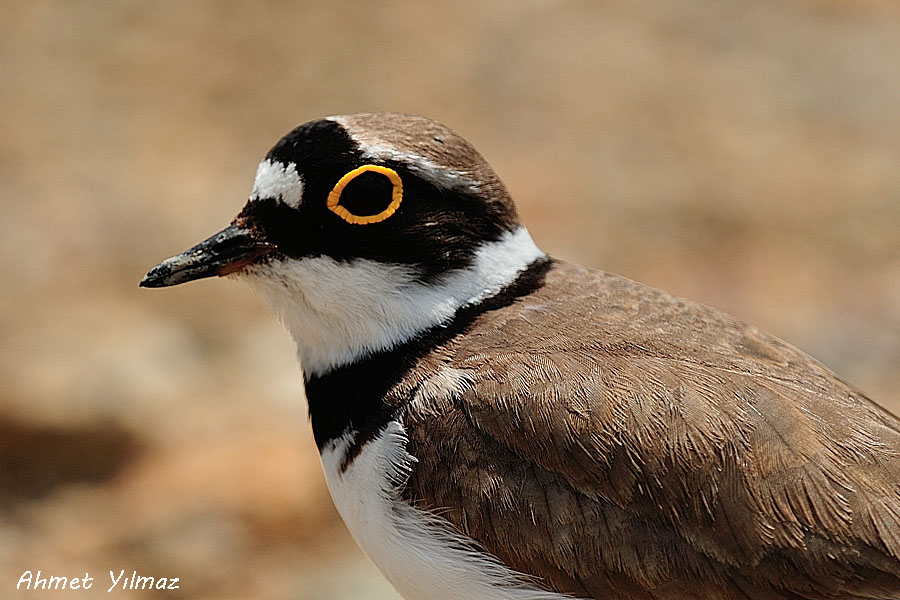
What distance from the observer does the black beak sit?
327cm

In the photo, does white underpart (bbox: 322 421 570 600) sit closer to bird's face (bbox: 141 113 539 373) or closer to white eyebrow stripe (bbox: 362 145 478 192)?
bird's face (bbox: 141 113 539 373)

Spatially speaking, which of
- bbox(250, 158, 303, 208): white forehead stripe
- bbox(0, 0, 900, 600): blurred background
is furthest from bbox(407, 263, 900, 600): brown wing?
bbox(0, 0, 900, 600): blurred background

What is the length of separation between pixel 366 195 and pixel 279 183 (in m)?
0.27

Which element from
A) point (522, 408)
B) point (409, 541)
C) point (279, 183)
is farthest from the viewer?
point (279, 183)

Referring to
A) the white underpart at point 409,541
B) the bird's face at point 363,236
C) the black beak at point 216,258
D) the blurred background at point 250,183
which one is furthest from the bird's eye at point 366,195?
the blurred background at point 250,183

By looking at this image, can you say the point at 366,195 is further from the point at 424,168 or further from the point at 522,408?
the point at 522,408

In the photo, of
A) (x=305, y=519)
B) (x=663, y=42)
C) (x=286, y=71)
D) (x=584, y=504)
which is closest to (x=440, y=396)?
(x=584, y=504)

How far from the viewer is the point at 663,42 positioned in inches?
404

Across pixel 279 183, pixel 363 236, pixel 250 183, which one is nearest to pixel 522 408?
pixel 363 236

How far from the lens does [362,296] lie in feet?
10.6

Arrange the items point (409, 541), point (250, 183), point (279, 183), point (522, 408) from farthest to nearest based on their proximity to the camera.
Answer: point (250, 183)
point (279, 183)
point (409, 541)
point (522, 408)

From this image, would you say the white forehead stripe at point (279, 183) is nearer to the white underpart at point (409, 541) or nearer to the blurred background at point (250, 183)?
the white underpart at point (409, 541)

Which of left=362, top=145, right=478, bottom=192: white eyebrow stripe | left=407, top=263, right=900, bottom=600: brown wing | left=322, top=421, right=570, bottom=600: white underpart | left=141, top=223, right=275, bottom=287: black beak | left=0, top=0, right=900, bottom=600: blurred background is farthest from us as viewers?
left=0, top=0, right=900, bottom=600: blurred background

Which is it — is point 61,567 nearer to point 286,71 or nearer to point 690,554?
point 690,554
